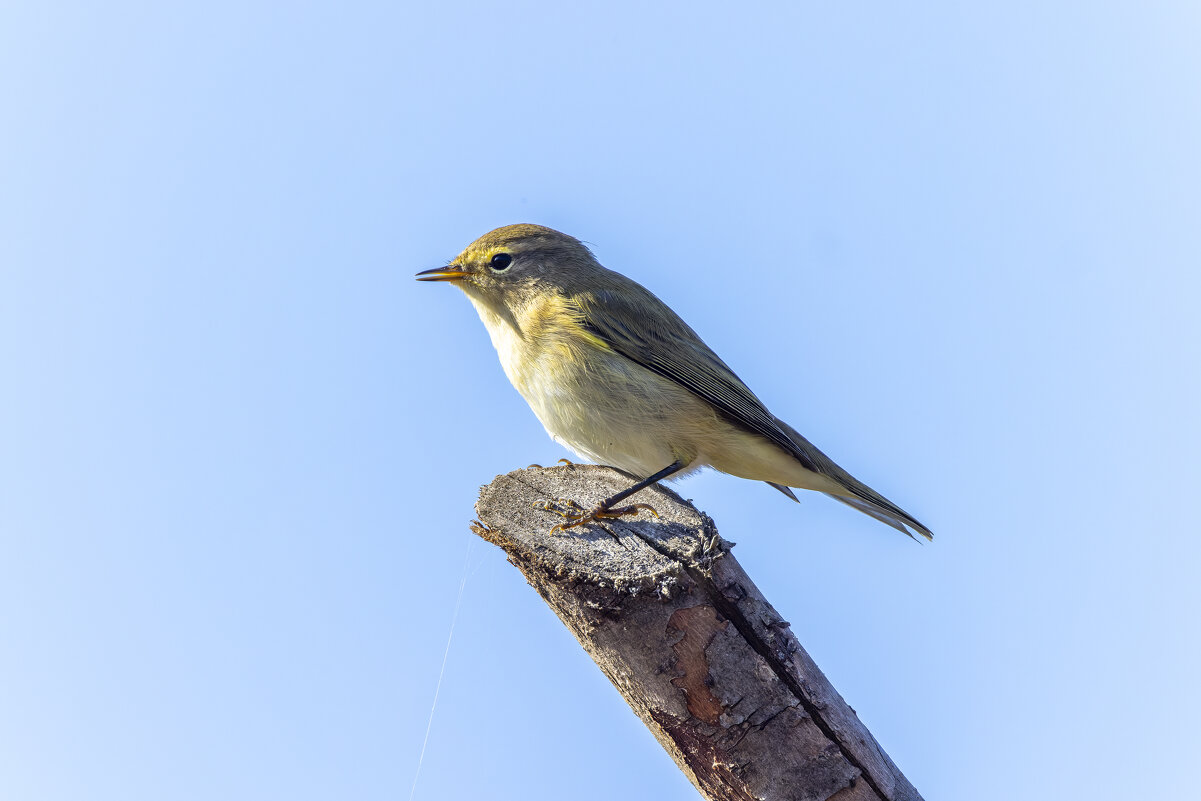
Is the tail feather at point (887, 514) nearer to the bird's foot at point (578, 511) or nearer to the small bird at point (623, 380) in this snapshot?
the small bird at point (623, 380)

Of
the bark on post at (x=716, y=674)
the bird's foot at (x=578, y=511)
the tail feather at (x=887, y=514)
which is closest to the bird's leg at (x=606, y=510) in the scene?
the bird's foot at (x=578, y=511)

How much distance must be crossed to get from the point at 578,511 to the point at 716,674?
1.04 m

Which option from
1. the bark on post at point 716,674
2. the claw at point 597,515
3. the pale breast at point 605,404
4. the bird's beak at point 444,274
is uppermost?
the bird's beak at point 444,274

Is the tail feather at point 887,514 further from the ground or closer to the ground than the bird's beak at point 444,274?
closer to the ground

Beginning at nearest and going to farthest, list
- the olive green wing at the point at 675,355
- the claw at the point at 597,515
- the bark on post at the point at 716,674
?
1. the bark on post at the point at 716,674
2. the claw at the point at 597,515
3. the olive green wing at the point at 675,355

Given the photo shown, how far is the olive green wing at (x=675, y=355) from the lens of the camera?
5102 millimetres

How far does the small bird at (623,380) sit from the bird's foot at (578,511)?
1.29 feet

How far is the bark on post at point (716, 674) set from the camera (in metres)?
3.15

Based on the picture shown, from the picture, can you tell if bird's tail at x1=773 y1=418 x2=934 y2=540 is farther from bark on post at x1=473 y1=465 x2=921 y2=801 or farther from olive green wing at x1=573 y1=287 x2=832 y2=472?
bark on post at x1=473 y1=465 x2=921 y2=801

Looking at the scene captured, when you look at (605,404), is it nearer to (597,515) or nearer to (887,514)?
(597,515)

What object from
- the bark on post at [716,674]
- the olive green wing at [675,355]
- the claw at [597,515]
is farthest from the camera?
the olive green wing at [675,355]

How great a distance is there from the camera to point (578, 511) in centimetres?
397

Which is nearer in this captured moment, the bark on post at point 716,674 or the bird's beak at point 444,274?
the bark on post at point 716,674

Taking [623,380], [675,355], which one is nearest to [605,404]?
[623,380]
